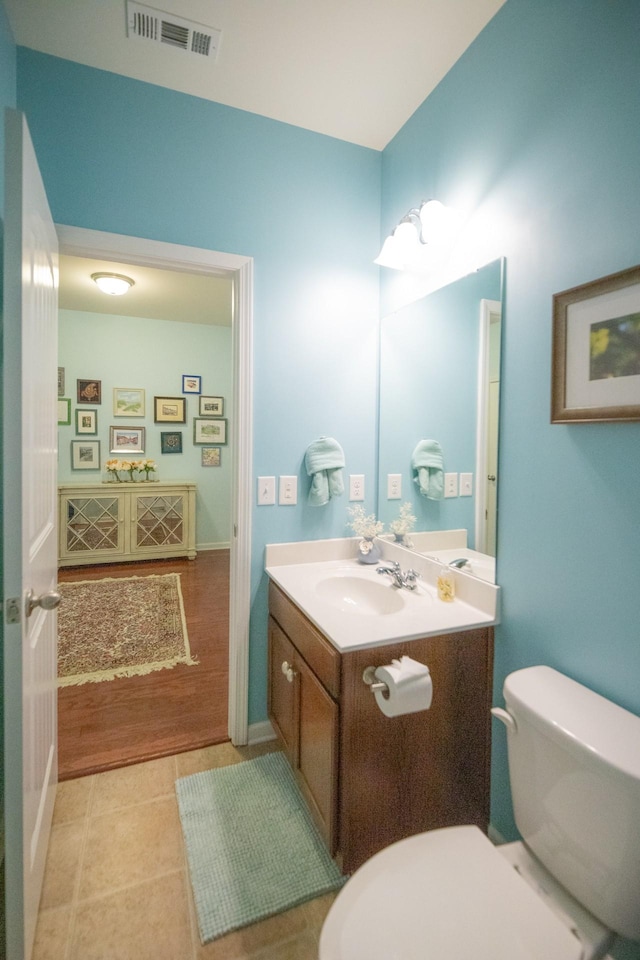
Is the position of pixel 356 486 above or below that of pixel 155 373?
below

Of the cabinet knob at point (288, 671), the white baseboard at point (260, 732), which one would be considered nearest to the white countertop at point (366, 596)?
the cabinet knob at point (288, 671)

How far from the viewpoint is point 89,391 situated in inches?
178

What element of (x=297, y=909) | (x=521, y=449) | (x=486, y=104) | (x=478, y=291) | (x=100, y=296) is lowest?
(x=297, y=909)

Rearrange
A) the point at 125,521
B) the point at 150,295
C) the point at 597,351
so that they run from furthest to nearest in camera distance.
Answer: the point at 125,521
the point at 150,295
the point at 597,351

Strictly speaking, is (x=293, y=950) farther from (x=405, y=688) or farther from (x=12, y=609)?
(x=12, y=609)

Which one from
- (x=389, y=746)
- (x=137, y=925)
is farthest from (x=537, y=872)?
(x=137, y=925)

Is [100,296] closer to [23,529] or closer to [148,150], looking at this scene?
[148,150]

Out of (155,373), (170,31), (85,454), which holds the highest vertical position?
(170,31)

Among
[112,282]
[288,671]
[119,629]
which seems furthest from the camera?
[112,282]

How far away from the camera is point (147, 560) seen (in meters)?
4.57

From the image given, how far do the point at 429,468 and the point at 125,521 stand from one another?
3.58m

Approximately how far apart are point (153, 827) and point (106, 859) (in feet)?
0.53

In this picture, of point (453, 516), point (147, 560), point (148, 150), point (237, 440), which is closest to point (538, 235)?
point (453, 516)

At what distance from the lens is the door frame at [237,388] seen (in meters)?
1.64
